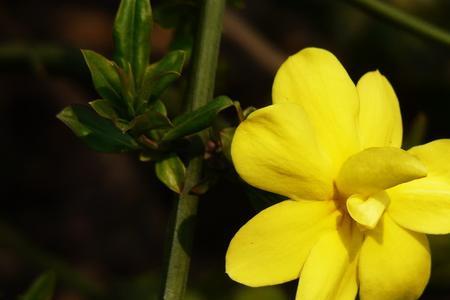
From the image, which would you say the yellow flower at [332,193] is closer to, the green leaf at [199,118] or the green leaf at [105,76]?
the green leaf at [199,118]

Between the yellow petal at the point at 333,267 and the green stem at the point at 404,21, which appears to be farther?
the green stem at the point at 404,21

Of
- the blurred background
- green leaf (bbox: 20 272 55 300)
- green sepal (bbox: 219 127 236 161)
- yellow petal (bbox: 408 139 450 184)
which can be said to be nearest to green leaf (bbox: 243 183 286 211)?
green sepal (bbox: 219 127 236 161)

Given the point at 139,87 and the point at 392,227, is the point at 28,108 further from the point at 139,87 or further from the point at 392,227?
the point at 392,227

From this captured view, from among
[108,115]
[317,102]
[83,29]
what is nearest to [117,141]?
[108,115]

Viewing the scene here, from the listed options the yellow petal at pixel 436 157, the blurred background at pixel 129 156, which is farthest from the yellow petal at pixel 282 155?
the blurred background at pixel 129 156

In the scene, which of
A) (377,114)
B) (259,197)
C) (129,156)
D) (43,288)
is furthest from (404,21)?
(129,156)

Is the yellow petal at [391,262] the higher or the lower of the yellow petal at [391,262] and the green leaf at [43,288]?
the higher

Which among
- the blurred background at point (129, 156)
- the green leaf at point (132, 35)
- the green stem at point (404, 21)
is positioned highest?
the green stem at point (404, 21)

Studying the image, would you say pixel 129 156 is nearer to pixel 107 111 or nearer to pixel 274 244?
pixel 107 111
